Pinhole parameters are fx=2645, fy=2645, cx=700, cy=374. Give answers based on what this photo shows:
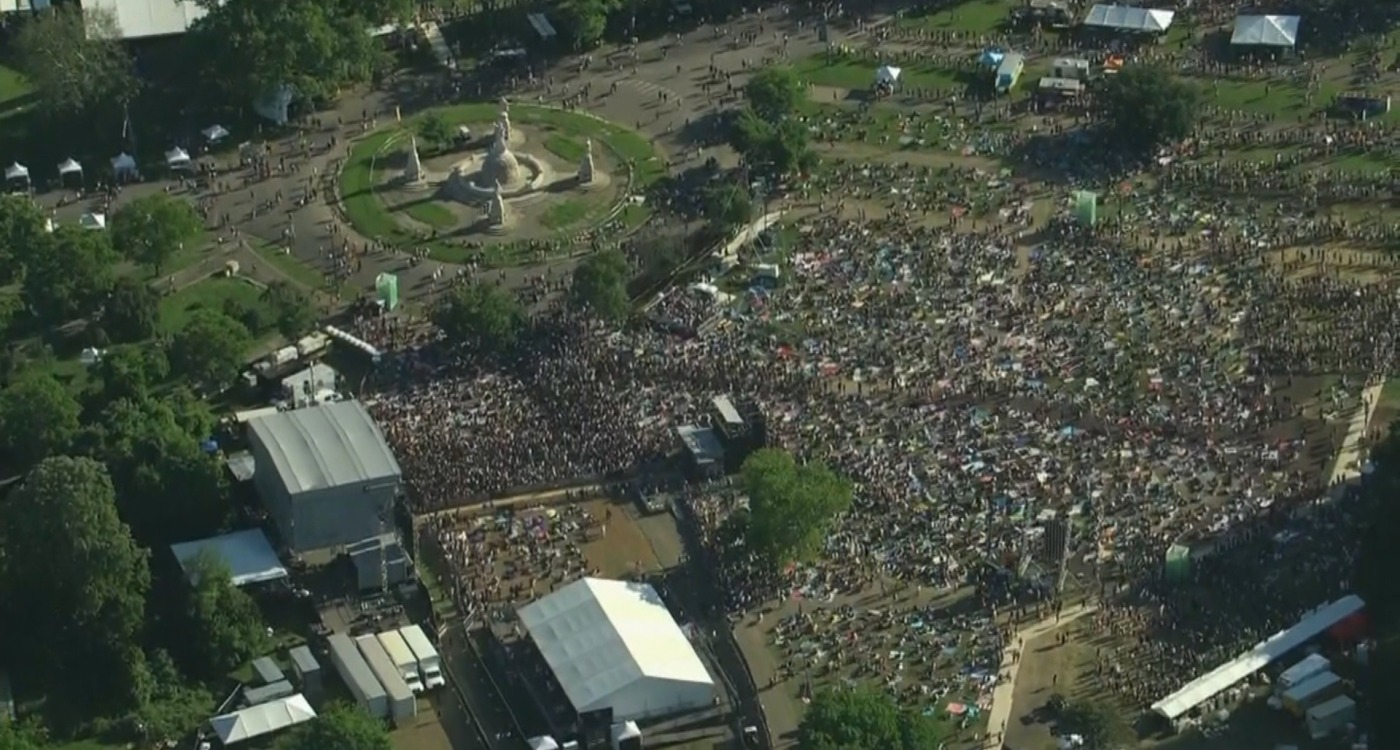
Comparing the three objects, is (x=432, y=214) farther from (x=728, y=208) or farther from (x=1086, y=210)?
(x=1086, y=210)

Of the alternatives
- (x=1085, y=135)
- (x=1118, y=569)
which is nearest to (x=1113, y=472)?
(x=1118, y=569)

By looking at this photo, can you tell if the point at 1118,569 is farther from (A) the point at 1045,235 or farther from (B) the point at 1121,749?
(A) the point at 1045,235

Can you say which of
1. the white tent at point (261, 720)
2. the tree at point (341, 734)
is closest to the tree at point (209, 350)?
the white tent at point (261, 720)

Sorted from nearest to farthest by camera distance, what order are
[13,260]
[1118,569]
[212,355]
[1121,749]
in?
1. [1121,749]
2. [1118,569]
3. [212,355]
4. [13,260]

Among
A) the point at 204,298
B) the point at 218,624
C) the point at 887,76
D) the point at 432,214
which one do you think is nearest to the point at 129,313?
the point at 204,298

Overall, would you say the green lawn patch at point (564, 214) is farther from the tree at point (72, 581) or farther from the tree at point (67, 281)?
the tree at point (72, 581)

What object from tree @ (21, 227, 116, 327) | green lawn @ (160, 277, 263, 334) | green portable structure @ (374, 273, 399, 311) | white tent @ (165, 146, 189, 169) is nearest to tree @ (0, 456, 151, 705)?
tree @ (21, 227, 116, 327)
